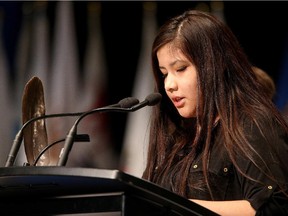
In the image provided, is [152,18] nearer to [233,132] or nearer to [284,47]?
[284,47]

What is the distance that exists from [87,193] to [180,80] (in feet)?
2.29

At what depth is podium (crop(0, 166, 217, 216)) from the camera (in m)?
1.43

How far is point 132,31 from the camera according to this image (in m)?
3.87

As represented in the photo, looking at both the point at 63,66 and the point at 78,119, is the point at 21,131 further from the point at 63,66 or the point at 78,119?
the point at 63,66

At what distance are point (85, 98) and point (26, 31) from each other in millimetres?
488

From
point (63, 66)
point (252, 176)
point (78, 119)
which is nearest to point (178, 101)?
point (252, 176)

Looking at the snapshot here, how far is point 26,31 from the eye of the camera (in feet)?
12.7

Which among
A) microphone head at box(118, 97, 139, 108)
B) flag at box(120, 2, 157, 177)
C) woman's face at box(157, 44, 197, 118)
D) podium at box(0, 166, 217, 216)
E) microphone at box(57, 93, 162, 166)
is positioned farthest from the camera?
flag at box(120, 2, 157, 177)

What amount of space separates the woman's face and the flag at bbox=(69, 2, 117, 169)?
1.57m

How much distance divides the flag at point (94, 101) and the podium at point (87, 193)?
209 cm

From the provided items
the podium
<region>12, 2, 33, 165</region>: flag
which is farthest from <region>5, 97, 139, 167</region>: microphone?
<region>12, 2, 33, 165</region>: flag

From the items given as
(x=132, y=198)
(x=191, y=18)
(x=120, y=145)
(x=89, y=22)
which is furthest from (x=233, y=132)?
(x=89, y=22)

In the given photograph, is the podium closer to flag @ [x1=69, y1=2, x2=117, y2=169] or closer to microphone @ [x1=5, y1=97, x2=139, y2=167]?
microphone @ [x1=5, y1=97, x2=139, y2=167]

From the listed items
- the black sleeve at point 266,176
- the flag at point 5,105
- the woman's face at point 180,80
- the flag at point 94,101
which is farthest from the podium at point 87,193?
the flag at point 5,105
